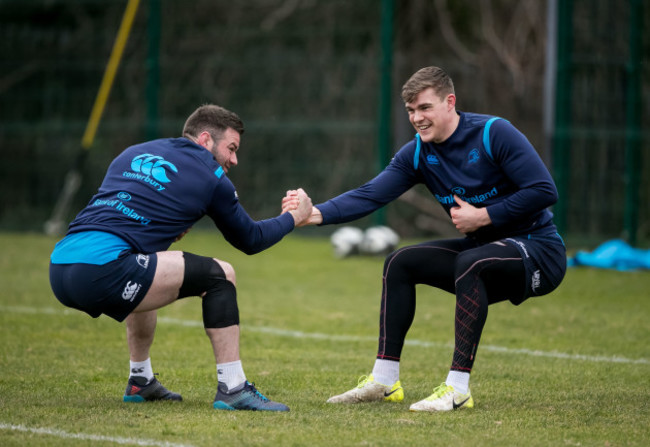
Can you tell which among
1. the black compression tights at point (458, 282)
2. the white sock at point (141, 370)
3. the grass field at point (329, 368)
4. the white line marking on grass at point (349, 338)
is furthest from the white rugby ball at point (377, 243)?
the white sock at point (141, 370)

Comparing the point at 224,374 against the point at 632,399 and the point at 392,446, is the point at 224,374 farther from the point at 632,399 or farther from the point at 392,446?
the point at 632,399

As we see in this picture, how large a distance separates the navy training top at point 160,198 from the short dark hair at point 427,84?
3.70ft

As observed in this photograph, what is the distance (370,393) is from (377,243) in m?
8.27

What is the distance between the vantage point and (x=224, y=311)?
5105mm

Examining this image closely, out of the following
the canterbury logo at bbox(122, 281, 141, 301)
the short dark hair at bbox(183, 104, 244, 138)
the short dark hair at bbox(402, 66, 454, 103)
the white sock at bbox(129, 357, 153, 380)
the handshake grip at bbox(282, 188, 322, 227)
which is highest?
the short dark hair at bbox(402, 66, 454, 103)

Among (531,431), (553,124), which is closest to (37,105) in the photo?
(553,124)

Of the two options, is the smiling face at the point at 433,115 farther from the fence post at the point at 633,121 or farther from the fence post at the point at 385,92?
the fence post at the point at 385,92

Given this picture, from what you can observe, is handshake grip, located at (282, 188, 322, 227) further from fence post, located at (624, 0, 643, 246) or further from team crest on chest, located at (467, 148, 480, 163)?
fence post, located at (624, 0, 643, 246)

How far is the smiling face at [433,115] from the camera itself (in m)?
5.51

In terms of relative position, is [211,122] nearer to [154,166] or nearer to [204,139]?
[204,139]

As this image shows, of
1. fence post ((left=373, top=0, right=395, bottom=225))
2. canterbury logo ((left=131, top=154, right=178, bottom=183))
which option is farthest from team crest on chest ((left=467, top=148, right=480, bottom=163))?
fence post ((left=373, top=0, right=395, bottom=225))

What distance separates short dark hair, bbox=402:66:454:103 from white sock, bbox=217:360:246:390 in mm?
1715

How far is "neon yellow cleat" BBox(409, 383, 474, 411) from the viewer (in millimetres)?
5152

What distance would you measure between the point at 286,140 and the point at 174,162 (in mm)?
11267
